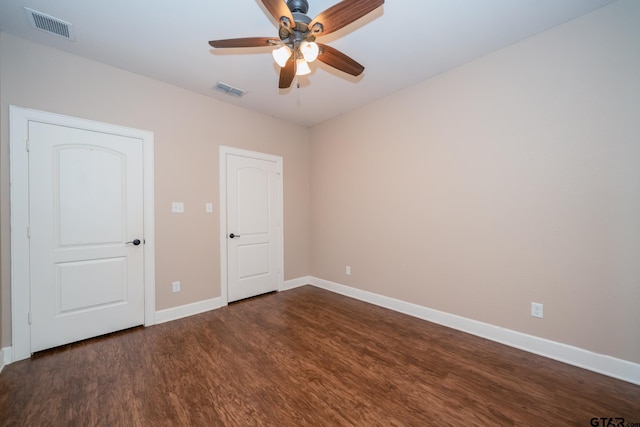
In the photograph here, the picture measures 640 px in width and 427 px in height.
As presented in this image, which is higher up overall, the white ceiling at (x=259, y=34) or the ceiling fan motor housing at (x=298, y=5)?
the white ceiling at (x=259, y=34)

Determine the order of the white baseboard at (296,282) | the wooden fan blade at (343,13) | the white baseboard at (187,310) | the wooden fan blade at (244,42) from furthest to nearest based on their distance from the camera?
the white baseboard at (296,282) → the white baseboard at (187,310) → the wooden fan blade at (244,42) → the wooden fan blade at (343,13)

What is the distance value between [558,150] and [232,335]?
350 centimetres

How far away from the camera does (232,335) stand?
2639 millimetres

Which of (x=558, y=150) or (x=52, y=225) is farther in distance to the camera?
(x=52, y=225)

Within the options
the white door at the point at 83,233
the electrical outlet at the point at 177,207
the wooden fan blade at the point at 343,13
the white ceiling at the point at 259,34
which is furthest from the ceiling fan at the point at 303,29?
the electrical outlet at the point at 177,207

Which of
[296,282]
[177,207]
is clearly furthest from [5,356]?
[296,282]

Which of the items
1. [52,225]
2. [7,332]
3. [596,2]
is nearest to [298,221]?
[52,225]

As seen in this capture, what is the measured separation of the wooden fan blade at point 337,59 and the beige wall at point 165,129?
81.5 inches

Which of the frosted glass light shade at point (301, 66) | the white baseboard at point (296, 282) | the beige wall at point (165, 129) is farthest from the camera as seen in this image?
the white baseboard at point (296, 282)

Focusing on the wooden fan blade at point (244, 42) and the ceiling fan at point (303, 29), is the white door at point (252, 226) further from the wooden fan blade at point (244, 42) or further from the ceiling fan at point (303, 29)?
the ceiling fan at point (303, 29)

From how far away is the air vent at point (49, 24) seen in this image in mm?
1955

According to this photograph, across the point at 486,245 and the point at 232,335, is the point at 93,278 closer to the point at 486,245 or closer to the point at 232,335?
the point at 232,335

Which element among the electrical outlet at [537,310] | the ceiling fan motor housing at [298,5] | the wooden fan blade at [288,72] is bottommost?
the electrical outlet at [537,310]

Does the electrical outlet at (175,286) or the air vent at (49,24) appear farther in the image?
the electrical outlet at (175,286)
